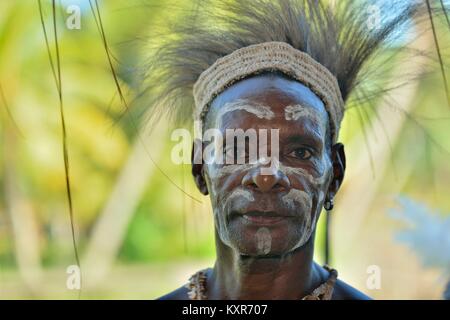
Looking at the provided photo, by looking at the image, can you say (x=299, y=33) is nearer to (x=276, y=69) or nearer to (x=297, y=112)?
(x=276, y=69)

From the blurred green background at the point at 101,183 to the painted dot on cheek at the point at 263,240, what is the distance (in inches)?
44.5

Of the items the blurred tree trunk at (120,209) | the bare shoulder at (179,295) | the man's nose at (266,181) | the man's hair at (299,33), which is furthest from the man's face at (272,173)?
the blurred tree trunk at (120,209)

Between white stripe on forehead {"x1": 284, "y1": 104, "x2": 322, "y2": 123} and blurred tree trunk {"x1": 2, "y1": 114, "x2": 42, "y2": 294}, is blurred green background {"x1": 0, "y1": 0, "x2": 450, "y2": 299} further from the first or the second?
white stripe on forehead {"x1": 284, "y1": 104, "x2": 322, "y2": 123}

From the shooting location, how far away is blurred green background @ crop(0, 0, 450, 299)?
13.0 ft

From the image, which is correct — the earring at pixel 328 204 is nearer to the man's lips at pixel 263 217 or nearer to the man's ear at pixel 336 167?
the man's ear at pixel 336 167

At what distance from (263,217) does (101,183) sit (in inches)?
108

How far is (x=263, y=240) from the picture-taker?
243 centimetres

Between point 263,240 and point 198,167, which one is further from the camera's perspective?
point 198,167

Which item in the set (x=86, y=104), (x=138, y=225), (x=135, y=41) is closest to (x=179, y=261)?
(x=138, y=225)

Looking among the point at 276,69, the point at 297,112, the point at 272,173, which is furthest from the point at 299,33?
the point at 272,173

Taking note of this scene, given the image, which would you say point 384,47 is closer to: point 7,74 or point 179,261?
point 179,261

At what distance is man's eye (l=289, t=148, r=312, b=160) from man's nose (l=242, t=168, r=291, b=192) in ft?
0.32

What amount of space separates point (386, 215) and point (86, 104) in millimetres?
2209

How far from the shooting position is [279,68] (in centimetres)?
256
